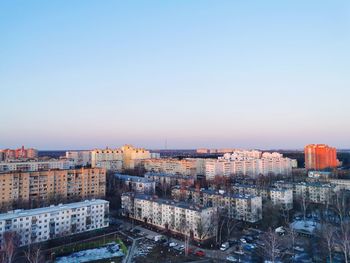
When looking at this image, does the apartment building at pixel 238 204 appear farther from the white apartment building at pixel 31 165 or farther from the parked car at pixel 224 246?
the white apartment building at pixel 31 165

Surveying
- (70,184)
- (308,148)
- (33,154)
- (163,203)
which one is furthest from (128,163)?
(163,203)

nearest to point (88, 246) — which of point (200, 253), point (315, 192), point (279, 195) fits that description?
point (200, 253)

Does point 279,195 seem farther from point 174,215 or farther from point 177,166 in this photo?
point 177,166

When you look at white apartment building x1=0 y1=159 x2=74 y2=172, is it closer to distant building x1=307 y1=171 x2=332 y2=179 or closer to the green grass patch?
the green grass patch

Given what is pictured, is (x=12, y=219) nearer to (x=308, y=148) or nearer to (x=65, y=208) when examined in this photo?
(x=65, y=208)

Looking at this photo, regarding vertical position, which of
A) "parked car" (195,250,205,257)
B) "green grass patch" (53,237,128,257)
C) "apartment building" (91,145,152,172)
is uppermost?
"apartment building" (91,145,152,172)

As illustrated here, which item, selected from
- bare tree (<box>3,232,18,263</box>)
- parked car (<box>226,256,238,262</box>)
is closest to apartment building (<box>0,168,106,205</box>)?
bare tree (<box>3,232,18,263</box>)
